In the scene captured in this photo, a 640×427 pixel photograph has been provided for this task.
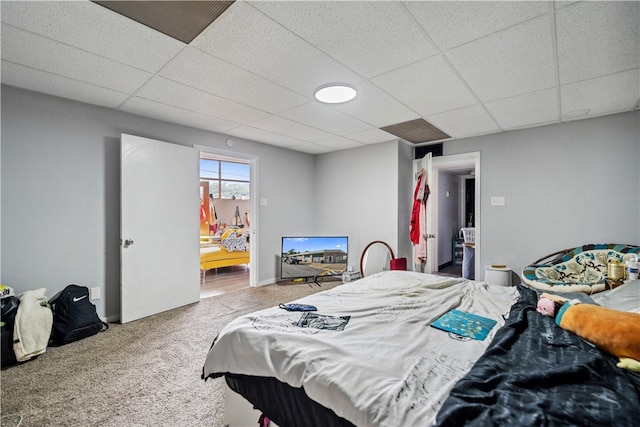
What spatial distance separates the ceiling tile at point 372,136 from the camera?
3.96m

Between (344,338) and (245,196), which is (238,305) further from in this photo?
(245,196)

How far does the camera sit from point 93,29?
5.72 feet

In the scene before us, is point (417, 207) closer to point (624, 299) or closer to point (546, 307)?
point (624, 299)

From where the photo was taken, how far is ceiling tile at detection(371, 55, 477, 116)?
219cm

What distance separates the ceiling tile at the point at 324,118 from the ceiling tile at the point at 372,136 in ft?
0.60

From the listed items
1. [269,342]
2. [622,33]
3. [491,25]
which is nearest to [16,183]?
[269,342]

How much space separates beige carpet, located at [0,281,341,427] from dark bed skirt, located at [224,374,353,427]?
54 centimetres

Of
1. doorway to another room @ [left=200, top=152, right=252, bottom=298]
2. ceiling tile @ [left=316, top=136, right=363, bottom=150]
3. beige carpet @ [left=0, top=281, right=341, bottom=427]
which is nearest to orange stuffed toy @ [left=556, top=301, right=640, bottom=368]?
beige carpet @ [left=0, top=281, right=341, bottom=427]

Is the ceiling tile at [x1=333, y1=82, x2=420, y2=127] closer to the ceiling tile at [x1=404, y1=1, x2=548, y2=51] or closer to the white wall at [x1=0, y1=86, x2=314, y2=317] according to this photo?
the ceiling tile at [x1=404, y1=1, x2=548, y2=51]

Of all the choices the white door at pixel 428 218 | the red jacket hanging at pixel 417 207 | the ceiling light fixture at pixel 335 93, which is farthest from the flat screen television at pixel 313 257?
the ceiling light fixture at pixel 335 93

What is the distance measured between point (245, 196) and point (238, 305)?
576 cm

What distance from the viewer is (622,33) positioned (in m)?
1.74

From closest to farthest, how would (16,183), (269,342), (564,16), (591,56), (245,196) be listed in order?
1. (269,342)
2. (564,16)
3. (591,56)
4. (16,183)
5. (245,196)

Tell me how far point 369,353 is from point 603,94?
3.29 metres
